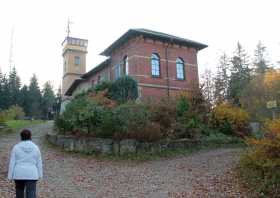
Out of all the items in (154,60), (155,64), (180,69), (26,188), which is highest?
(154,60)

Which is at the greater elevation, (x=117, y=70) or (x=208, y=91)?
(x=117, y=70)

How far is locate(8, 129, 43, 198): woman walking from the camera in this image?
6316mm

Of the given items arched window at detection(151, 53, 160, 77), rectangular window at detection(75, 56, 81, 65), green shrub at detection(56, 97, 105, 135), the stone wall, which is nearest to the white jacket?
the stone wall

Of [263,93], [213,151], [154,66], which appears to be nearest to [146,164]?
[213,151]

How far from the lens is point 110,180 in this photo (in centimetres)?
1016

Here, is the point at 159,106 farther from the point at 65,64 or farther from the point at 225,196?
the point at 65,64

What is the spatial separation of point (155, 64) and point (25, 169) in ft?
70.6

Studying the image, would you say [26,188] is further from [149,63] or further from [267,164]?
[149,63]

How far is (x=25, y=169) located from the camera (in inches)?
250

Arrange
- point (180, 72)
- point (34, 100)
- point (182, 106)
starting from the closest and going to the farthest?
point (182, 106), point (180, 72), point (34, 100)

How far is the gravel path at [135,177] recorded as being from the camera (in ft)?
28.7

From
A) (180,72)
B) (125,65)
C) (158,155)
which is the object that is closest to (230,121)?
(158,155)

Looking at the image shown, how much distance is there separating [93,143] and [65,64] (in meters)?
37.5

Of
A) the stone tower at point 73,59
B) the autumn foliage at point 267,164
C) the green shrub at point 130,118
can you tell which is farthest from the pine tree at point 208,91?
the stone tower at point 73,59
